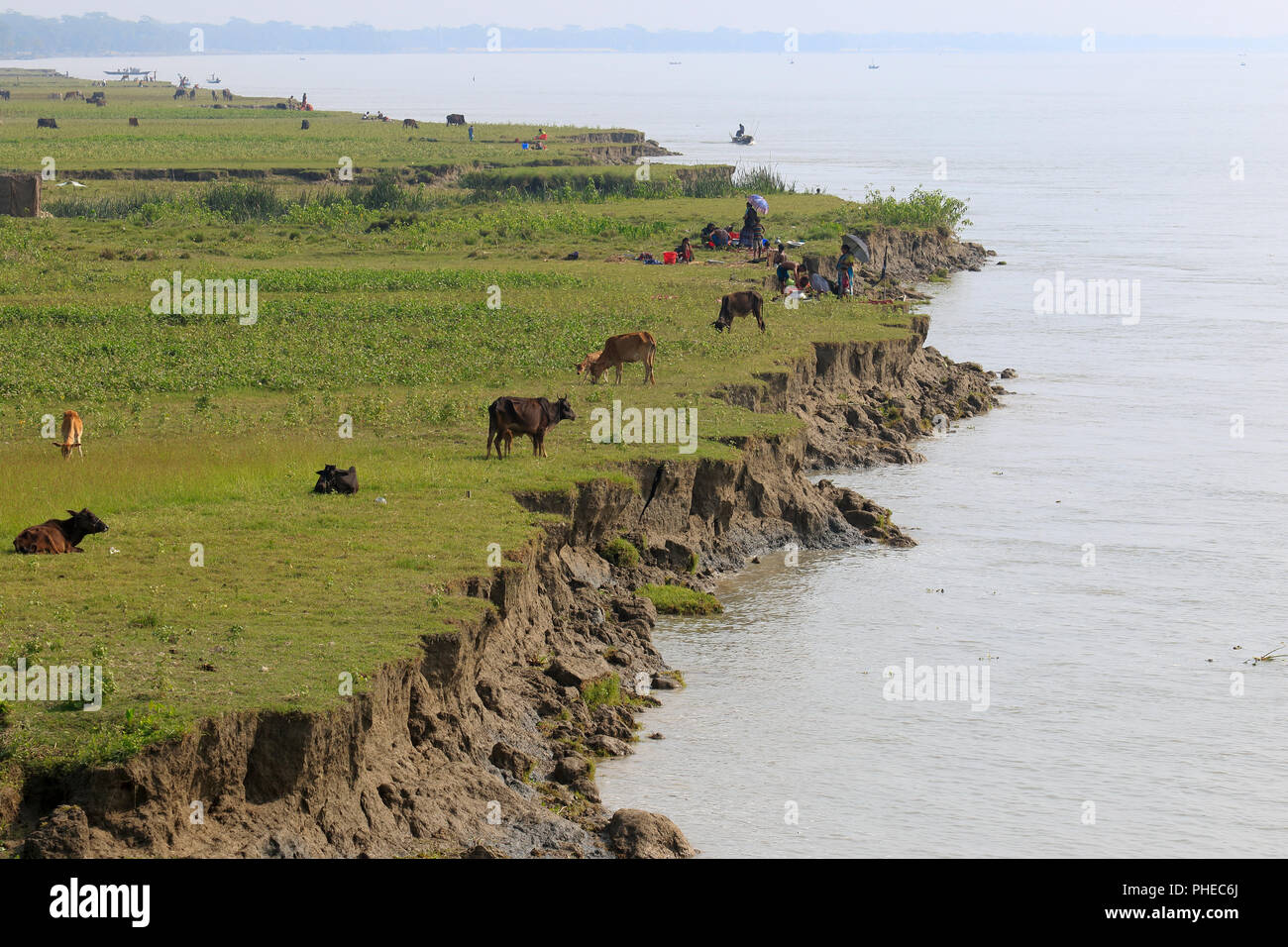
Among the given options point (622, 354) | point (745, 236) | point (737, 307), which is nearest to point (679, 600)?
point (622, 354)

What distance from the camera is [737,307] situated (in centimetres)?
3403

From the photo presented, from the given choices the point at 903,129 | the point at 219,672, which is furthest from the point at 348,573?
the point at 903,129

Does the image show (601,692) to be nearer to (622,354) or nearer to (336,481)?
(336,481)

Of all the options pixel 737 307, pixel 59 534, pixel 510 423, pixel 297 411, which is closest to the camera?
pixel 59 534

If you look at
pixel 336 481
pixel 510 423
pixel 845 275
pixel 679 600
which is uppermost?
pixel 845 275

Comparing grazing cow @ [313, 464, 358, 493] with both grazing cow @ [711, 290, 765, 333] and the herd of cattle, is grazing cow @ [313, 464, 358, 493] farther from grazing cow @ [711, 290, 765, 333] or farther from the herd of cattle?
grazing cow @ [711, 290, 765, 333]

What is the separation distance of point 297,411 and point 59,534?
8761 mm

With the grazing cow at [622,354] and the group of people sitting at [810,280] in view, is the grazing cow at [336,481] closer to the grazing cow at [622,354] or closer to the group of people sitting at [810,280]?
the grazing cow at [622,354]

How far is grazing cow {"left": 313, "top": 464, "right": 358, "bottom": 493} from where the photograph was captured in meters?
21.0

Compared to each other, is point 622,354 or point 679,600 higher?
point 622,354

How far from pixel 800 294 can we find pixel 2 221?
27.6m

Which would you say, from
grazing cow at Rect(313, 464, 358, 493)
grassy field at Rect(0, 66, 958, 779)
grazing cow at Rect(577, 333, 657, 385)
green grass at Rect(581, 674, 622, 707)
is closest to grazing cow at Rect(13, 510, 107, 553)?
grassy field at Rect(0, 66, 958, 779)

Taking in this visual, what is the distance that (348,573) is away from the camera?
17.6 metres

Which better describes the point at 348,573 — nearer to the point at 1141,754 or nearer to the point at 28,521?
the point at 28,521
